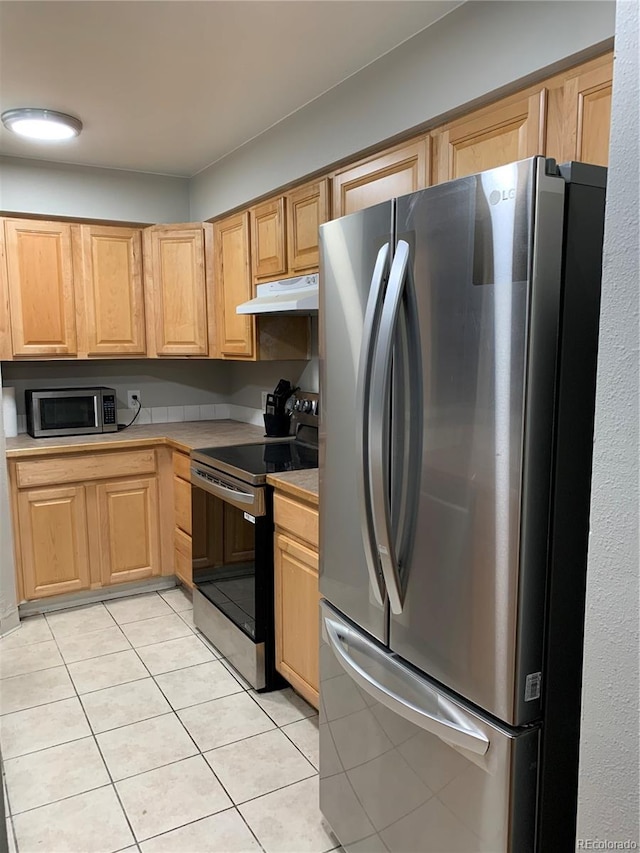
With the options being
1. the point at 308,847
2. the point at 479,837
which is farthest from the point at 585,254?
the point at 308,847

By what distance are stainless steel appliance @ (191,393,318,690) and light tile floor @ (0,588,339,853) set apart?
16cm

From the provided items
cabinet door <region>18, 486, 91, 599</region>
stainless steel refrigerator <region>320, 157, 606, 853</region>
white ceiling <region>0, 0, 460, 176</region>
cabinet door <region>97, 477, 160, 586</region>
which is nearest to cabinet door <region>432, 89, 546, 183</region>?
white ceiling <region>0, 0, 460, 176</region>

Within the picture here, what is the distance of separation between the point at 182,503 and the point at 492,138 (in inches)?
95.8

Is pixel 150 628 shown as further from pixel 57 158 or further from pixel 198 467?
pixel 57 158

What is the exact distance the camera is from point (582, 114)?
5.25 feet

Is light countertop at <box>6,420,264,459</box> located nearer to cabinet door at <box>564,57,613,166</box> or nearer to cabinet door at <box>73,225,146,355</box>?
cabinet door at <box>73,225,146,355</box>

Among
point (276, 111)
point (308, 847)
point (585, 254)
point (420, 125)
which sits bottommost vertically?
point (308, 847)

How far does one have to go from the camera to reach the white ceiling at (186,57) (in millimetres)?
1960

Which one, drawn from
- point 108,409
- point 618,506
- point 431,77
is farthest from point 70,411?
point 618,506

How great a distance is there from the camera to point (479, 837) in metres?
1.27

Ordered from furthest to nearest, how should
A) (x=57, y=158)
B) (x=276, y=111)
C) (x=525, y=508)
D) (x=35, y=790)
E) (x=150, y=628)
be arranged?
(x=57, y=158) < (x=150, y=628) < (x=276, y=111) < (x=35, y=790) < (x=525, y=508)

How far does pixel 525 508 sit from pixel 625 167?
630 mm

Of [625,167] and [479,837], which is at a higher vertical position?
[625,167]

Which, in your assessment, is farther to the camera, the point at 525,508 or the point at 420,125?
the point at 420,125
